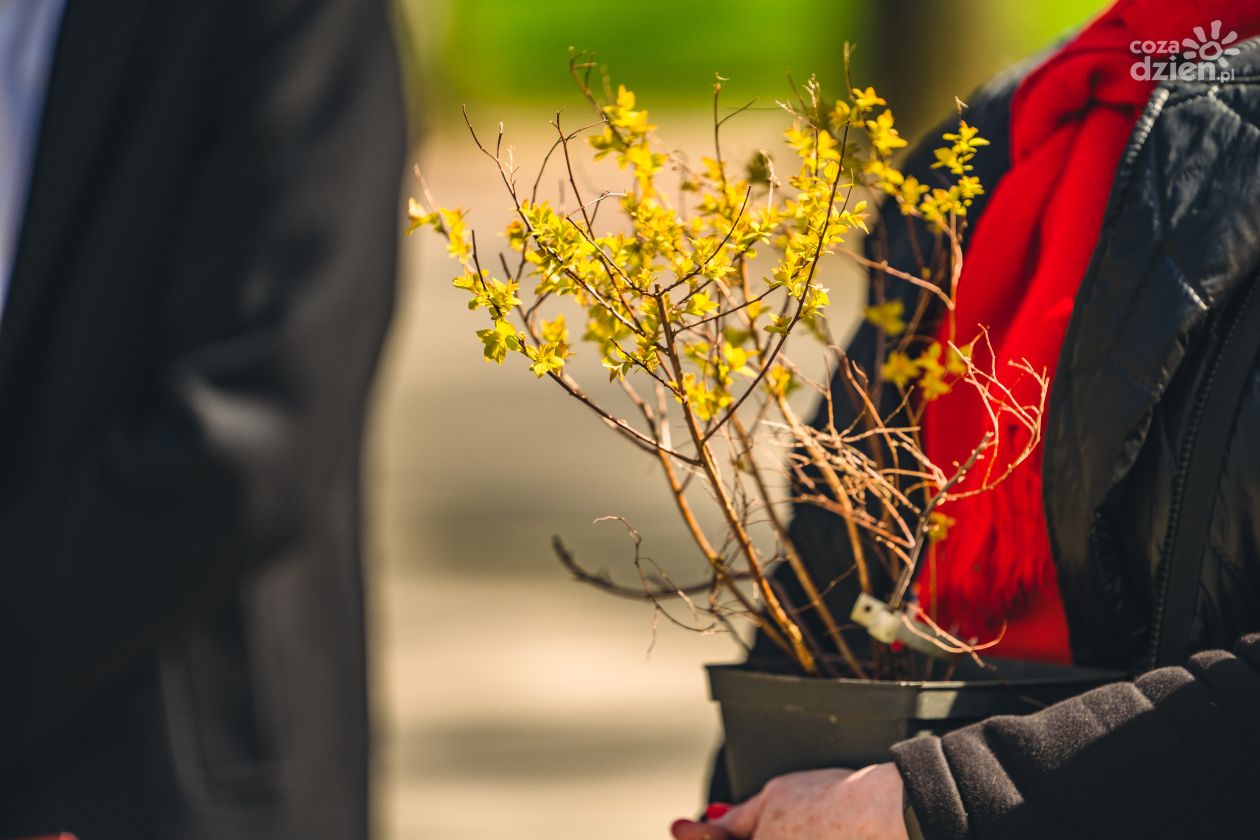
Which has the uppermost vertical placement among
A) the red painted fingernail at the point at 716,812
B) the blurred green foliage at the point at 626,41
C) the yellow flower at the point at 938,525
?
the blurred green foliage at the point at 626,41

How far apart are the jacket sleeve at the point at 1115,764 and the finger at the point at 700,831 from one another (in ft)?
0.60

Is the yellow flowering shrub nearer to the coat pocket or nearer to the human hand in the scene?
the human hand

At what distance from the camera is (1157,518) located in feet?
4.18

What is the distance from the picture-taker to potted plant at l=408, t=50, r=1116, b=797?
47.9 inches

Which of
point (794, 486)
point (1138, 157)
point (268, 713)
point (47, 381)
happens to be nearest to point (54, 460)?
point (47, 381)

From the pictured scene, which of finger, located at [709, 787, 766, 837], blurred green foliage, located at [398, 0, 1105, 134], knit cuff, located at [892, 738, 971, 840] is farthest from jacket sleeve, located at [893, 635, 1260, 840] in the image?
blurred green foliage, located at [398, 0, 1105, 134]

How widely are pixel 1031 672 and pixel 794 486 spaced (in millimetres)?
248

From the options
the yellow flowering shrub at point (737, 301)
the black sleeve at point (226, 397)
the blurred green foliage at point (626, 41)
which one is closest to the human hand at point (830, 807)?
the yellow flowering shrub at point (737, 301)

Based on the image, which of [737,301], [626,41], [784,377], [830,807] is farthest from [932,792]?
[626,41]

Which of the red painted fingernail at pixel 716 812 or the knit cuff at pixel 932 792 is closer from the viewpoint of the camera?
the knit cuff at pixel 932 792

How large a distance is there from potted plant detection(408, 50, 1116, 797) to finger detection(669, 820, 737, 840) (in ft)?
0.14

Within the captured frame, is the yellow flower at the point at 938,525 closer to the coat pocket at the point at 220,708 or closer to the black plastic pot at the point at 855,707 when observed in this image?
the black plastic pot at the point at 855,707

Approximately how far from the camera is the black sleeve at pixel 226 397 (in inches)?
70.0

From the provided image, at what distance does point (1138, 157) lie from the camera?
1304 millimetres
